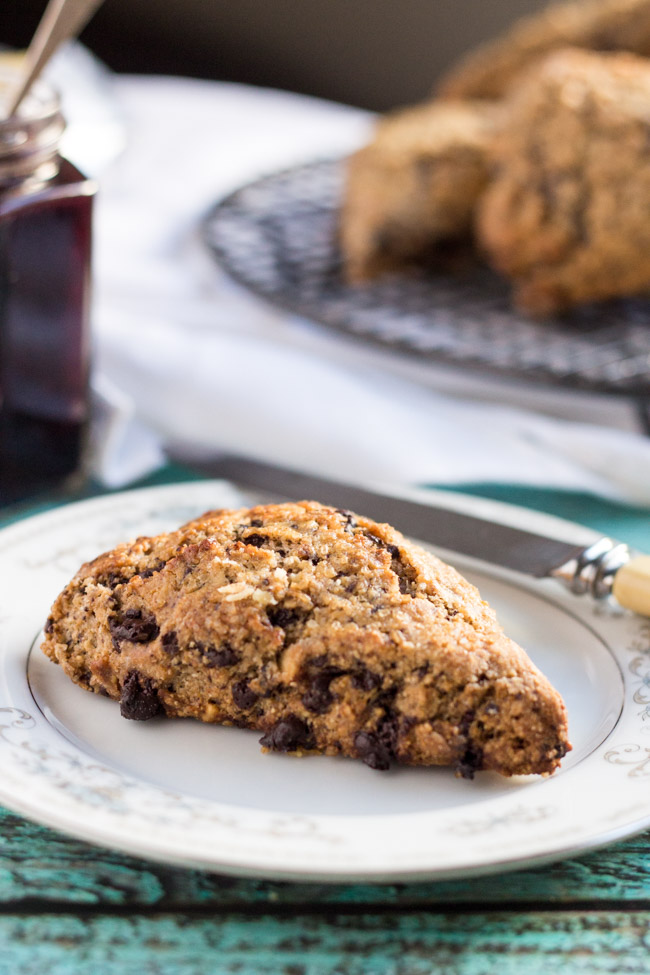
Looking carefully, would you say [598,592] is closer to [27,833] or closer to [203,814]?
[203,814]

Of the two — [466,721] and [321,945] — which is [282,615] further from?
[321,945]

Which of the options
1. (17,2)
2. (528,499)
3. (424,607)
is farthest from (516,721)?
(17,2)

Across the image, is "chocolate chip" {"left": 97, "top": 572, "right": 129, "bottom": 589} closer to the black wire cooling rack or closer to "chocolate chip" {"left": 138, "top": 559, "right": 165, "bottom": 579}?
"chocolate chip" {"left": 138, "top": 559, "right": 165, "bottom": 579}

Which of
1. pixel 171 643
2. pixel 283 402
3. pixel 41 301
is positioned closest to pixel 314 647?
pixel 171 643

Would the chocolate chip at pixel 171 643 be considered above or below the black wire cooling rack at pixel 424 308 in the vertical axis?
below

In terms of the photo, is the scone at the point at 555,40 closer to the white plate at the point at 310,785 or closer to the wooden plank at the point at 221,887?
the white plate at the point at 310,785

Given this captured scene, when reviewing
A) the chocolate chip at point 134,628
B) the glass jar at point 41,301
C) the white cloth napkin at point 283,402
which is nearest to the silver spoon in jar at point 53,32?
the glass jar at point 41,301

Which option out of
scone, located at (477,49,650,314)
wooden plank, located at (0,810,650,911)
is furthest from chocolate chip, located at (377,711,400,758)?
scone, located at (477,49,650,314)
